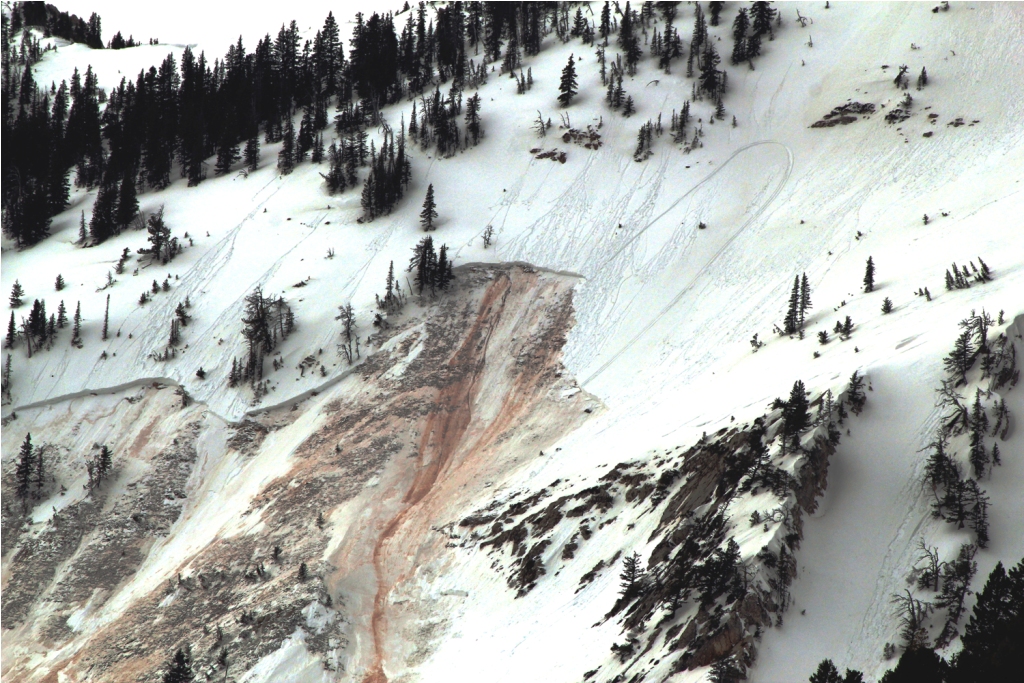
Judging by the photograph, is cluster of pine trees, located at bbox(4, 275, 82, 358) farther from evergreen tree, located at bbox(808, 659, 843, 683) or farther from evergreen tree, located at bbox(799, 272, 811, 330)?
evergreen tree, located at bbox(808, 659, 843, 683)

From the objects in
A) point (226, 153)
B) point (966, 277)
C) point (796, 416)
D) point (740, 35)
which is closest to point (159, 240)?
point (226, 153)

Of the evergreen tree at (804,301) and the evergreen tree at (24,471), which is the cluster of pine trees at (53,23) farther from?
the evergreen tree at (804,301)

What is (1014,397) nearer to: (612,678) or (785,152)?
(612,678)

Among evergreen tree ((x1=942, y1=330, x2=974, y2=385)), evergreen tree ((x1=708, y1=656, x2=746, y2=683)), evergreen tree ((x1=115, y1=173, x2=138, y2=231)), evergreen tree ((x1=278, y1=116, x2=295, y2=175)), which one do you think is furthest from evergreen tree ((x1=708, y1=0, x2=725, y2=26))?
evergreen tree ((x1=708, y1=656, x2=746, y2=683))

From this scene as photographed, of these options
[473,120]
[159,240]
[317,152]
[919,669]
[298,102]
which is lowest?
[159,240]

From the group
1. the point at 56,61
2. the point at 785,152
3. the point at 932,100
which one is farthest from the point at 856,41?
the point at 56,61

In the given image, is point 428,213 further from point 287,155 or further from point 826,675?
point 826,675
